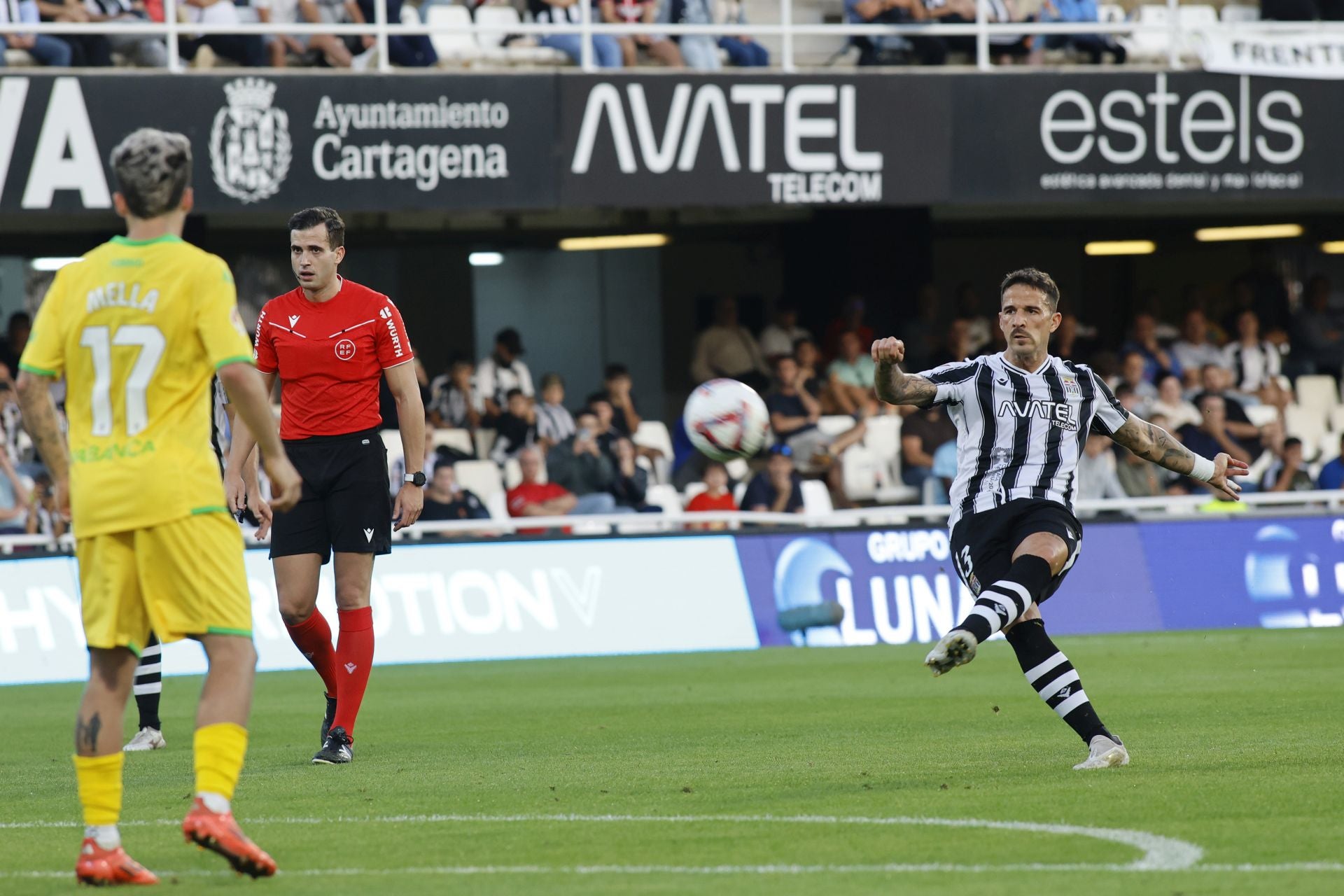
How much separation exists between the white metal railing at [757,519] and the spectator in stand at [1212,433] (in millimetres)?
2142

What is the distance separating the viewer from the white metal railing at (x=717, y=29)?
17.3m

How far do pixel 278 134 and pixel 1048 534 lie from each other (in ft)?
38.0

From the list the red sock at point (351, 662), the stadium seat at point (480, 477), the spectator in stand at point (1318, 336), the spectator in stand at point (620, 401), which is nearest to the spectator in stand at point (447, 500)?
the stadium seat at point (480, 477)

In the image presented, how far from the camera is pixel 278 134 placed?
58.6ft

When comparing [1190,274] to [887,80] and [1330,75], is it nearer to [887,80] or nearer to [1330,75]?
[1330,75]

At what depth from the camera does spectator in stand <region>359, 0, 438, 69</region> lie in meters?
18.5

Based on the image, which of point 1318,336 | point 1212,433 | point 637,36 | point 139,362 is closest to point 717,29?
point 637,36

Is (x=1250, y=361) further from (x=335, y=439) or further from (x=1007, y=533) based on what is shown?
(x=335, y=439)

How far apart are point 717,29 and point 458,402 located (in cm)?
452

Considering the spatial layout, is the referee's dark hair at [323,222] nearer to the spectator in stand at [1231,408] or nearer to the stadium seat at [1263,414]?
the spectator in stand at [1231,408]

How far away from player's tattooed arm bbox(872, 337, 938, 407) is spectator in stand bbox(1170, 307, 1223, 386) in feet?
46.4

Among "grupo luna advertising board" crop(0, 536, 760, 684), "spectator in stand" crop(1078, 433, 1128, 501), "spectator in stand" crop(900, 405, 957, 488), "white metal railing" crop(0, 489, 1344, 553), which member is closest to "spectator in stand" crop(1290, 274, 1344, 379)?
"spectator in stand" crop(1078, 433, 1128, 501)

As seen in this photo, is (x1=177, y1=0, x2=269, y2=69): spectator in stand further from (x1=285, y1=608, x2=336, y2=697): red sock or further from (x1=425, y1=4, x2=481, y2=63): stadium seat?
(x1=285, y1=608, x2=336, y2=697): red sock

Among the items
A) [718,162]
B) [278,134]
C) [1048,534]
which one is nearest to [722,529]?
[718,162]
